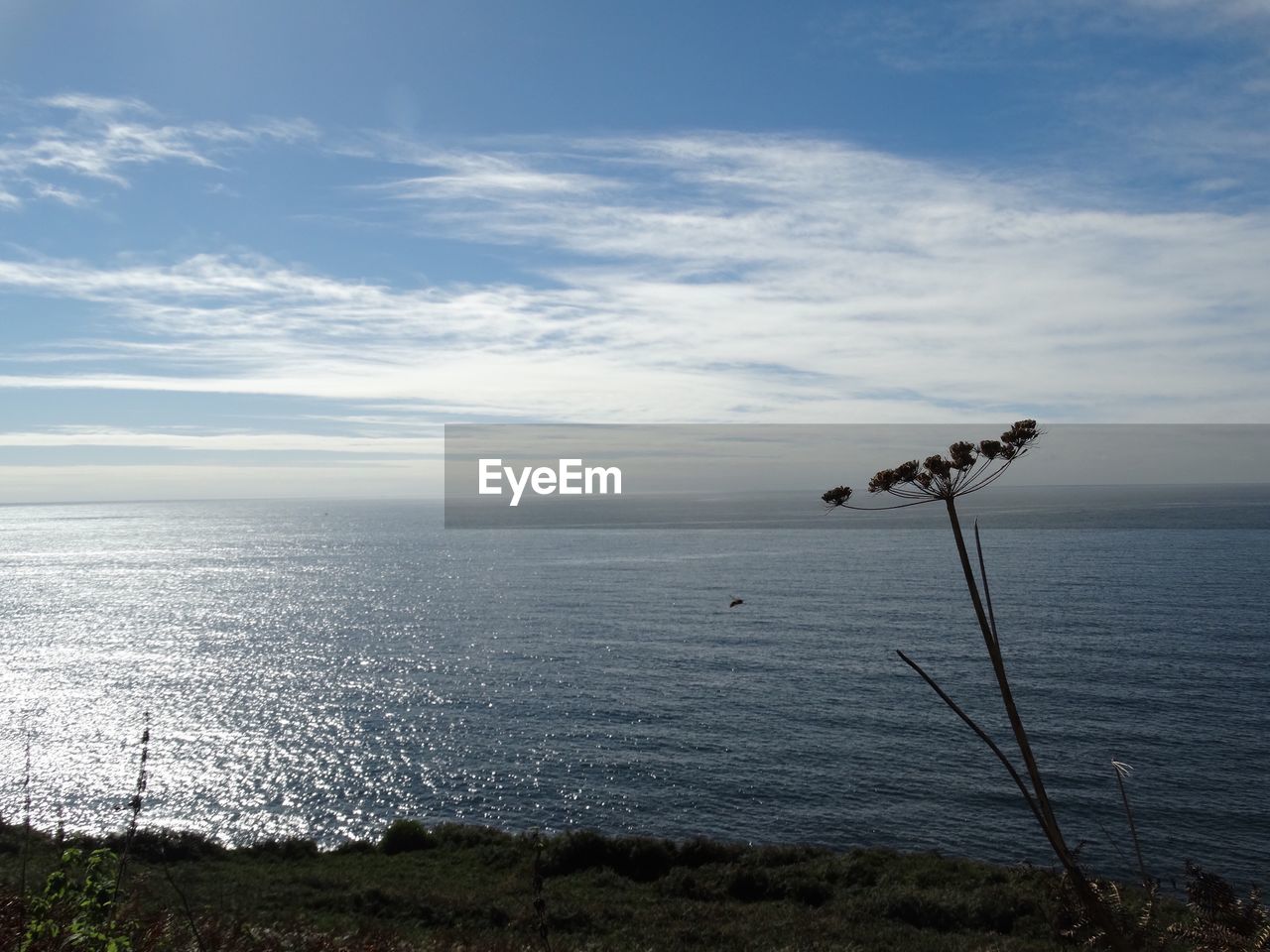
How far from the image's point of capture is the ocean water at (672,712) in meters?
42.8

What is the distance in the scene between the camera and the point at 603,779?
157ft

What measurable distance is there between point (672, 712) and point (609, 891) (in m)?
26.7

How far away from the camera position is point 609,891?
32.8 metres

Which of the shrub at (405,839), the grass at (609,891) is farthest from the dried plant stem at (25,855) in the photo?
the shrub at (405,839)

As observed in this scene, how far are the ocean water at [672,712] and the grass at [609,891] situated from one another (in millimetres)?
4408

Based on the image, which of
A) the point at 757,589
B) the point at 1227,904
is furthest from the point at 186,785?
the point at 757,589

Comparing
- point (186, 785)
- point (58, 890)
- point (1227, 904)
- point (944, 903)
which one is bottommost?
point (186, 785)

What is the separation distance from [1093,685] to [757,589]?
56109 mm

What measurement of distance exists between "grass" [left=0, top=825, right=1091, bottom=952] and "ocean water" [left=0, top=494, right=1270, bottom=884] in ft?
14.5

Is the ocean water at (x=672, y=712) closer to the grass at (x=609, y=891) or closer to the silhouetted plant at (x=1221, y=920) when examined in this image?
the grass at (x=609, y=891)

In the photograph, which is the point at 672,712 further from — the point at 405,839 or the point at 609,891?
the point at 609,891

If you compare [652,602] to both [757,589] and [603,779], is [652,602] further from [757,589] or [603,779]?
[603,779]

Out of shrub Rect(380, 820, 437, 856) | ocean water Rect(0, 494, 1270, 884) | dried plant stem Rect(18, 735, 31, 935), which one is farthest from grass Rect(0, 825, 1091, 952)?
dried plant stem Rect(18, 735, 31, 935)

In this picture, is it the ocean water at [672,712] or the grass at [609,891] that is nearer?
the grass at [609,891]
